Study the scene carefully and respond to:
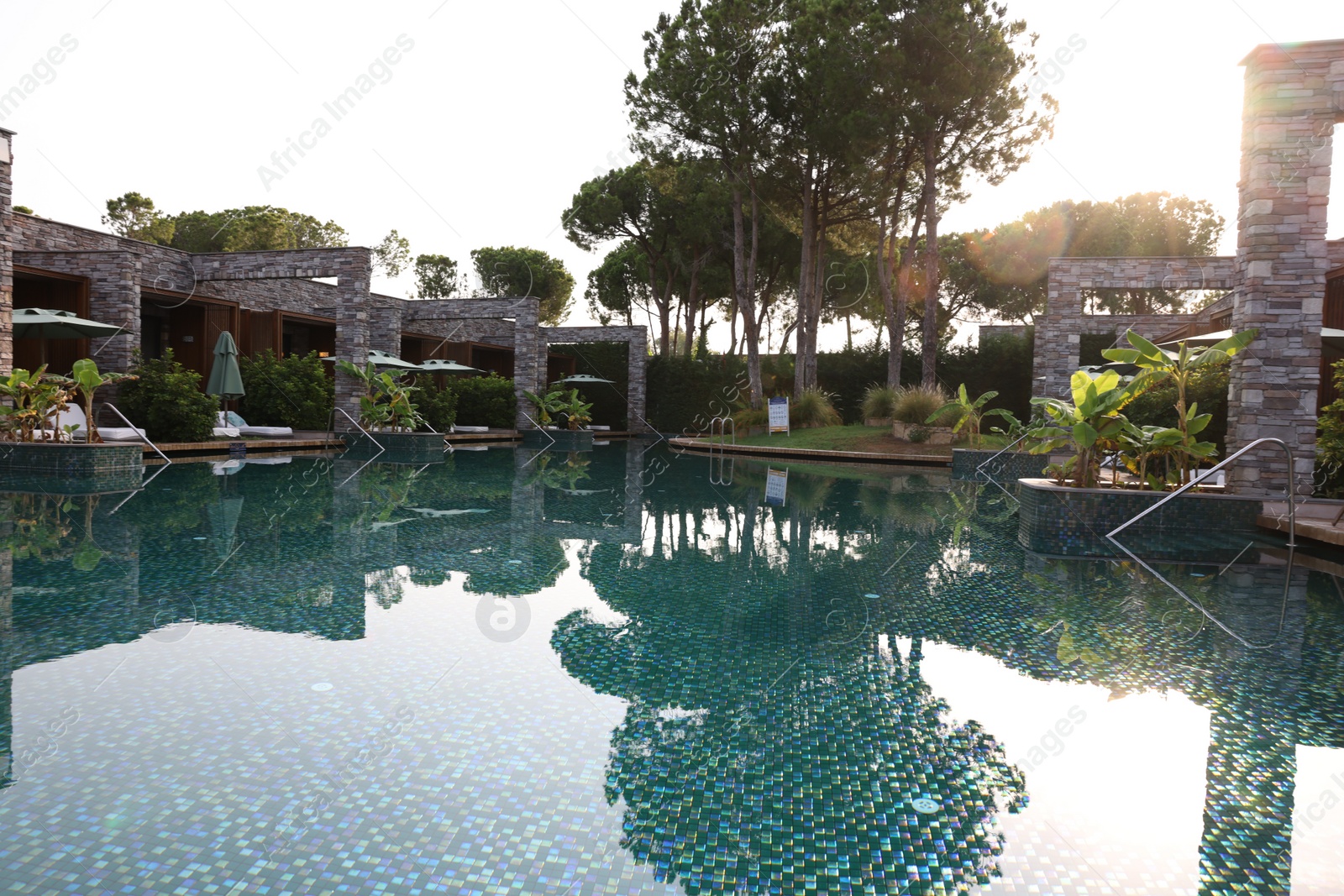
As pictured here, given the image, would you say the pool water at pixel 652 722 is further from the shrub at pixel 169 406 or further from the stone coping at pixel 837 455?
the stone coping at pixel 837 455

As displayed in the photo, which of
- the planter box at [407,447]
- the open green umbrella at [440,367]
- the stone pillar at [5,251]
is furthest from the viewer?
the open green umbrella at [440,367]

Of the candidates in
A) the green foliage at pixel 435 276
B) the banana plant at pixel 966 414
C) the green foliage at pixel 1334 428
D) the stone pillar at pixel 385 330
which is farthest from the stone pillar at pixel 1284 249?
the green foliage at pixel 435 276

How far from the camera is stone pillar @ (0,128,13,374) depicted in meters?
9.95

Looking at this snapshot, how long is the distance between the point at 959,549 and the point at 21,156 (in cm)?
1195

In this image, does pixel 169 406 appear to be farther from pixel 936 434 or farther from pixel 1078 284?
pixel 1078 284

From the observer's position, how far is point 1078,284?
16703mm

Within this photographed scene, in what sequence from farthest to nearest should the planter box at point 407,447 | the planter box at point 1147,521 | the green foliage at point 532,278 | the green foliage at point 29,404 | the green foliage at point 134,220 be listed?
the green foliage at point 532,278, the green foliage at point 134,220, the planter box at point 407,447, the green foliage at point 29,404, the planter box at point 1147,521

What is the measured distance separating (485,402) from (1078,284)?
14640mm

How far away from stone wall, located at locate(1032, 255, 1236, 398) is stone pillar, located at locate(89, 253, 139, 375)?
1740 cm

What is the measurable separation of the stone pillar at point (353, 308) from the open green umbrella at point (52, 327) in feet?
17.0

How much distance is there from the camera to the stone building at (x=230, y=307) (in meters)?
14.6

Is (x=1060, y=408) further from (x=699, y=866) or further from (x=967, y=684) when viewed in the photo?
(x=699, y=866)

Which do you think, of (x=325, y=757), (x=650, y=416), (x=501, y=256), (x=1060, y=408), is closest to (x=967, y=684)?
→ (x=325, y=757)

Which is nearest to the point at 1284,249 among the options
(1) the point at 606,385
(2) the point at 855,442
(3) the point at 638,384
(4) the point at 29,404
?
(2) the point at 855,442
